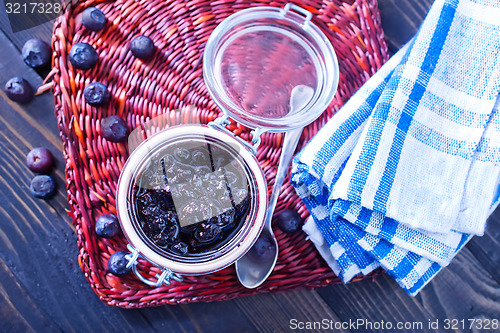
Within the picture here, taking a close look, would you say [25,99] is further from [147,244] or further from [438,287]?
[438,287]

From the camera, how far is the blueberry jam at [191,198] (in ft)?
1.66

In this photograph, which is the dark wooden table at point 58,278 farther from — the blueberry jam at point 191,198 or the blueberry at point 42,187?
the blueberry jam at point 191,198

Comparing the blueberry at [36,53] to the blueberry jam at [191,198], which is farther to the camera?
the blueberry at [36,53]

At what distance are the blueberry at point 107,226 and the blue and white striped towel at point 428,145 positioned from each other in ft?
0.88

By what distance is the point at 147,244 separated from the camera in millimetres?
506

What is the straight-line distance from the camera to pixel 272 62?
0.61m

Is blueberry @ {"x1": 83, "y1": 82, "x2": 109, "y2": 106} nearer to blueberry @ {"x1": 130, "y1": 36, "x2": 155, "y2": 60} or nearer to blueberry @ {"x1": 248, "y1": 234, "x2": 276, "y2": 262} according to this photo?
blueberry @ {"x1": 130, "y1": 36, "x2": 155, "y2": 60}

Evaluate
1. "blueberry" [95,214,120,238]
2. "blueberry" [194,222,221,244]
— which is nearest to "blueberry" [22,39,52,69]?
"blueberry" [95,214,120,238]

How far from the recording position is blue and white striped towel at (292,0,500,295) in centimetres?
56

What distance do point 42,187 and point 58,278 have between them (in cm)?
15

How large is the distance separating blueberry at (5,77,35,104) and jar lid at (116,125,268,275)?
27 cm

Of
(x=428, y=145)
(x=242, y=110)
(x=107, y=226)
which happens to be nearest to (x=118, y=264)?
(x=107, y=226)

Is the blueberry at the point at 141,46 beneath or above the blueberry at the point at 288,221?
above

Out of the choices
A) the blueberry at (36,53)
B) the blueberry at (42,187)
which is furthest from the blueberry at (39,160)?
the blueberry at (36,53)
